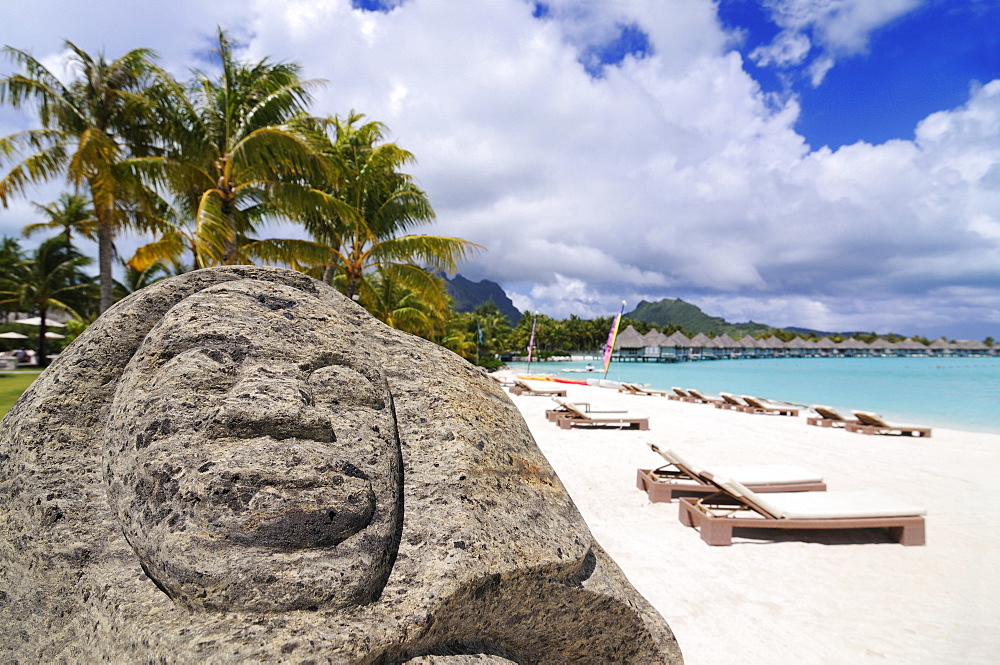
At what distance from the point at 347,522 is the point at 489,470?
0.59 m

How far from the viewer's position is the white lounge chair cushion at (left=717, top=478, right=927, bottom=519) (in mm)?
4988

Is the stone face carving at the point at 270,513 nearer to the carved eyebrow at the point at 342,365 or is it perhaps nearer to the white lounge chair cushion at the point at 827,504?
the carved eyebrow at the point at 342,365

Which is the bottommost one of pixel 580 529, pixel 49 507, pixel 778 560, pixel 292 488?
pixel 778 560

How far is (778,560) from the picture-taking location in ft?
15.1

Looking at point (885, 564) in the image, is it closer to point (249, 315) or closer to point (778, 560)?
point (778, 560)

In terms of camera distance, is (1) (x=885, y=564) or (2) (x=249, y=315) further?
(1) (x=885, y=564)

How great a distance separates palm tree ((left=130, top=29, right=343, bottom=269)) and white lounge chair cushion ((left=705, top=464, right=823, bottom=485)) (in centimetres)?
867

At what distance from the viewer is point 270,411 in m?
1.60

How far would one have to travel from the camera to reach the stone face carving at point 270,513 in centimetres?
140

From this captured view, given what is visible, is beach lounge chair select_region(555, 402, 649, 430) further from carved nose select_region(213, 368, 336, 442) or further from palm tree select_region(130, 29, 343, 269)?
carved nose select_region(213, 368, 336, 442)

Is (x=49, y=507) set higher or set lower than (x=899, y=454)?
higher

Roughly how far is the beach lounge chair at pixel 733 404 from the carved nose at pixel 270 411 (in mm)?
16987

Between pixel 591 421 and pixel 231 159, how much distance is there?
9261 mm

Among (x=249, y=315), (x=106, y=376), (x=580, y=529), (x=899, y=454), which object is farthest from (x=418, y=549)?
(x=899, y=454)
